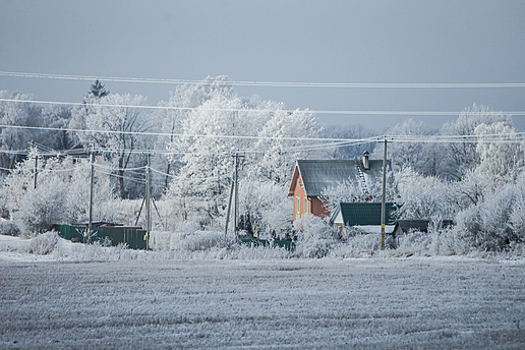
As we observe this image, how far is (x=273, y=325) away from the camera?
9.38 m

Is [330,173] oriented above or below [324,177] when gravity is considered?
above

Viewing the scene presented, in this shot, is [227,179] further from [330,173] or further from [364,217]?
[364,217]

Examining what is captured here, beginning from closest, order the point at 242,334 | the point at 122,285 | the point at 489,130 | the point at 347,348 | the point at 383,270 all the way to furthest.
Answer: the point at 347,348
the point at 242,334
the point at 122,285
the point at 383,270
the point at 489,130

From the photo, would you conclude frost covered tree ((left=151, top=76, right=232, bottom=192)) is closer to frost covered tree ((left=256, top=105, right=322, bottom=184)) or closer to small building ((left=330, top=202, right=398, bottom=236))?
frost covered tree ((left=256, top=105, right=322, bottom=184))

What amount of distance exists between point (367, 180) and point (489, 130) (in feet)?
81.8

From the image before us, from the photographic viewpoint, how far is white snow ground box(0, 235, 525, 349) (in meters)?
8.38

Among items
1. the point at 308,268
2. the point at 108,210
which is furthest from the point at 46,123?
the point at 308,268

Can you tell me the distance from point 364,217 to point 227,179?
47.8 ft

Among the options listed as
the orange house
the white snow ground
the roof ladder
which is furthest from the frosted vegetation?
the white snow ground

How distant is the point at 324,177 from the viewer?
1624 inches

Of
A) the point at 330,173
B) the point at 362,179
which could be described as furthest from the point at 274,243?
the point at 362,179

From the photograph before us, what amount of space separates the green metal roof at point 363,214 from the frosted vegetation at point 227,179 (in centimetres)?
142

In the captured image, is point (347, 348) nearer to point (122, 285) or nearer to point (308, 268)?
point (122, 285)

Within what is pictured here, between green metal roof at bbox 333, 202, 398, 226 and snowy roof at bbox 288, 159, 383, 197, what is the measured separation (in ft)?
21.3
